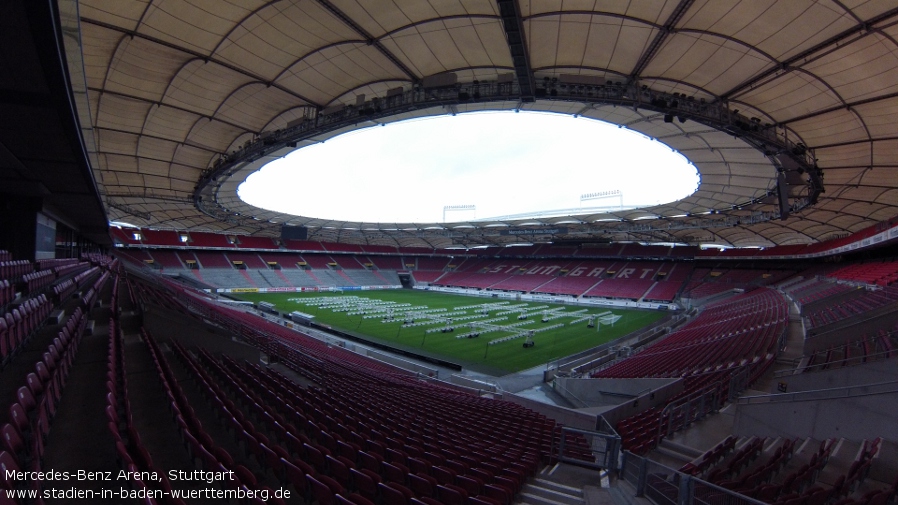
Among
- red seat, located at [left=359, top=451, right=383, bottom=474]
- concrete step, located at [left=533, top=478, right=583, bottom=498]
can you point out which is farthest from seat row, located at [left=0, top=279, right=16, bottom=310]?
concrete step, located at [left=533, top=478, right=583, bottom=498]

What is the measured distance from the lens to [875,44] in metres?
9.04

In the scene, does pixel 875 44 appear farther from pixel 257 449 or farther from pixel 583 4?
pixel 257 449

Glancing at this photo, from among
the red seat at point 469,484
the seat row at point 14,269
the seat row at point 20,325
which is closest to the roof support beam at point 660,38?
the red seat at point 469,484

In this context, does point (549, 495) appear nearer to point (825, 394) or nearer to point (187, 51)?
point (825, 394)

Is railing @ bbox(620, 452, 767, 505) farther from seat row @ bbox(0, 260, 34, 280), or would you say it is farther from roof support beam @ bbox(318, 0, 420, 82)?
seat row @ bbox(0, 260, 34, 280)

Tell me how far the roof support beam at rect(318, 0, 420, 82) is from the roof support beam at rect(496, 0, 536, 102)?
3479mm

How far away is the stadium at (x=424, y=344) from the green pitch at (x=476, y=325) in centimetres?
57

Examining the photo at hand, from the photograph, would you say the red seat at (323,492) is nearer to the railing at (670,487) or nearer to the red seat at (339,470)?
the red seat at (339,470)

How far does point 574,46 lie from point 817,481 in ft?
34.0

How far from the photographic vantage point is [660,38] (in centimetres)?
991

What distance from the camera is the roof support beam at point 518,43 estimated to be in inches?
327

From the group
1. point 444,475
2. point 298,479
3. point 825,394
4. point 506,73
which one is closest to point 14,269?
point 298,479

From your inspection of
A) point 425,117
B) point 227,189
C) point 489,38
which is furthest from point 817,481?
point 227,189

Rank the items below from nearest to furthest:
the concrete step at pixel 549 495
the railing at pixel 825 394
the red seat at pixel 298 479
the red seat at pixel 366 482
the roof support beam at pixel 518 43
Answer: the red seat at pixel 298 479, the red seat at pixel 366 482, the concrete step at pixel 549 495, the railing at pixel 825 394, the roof support beam at pixel 518 43
